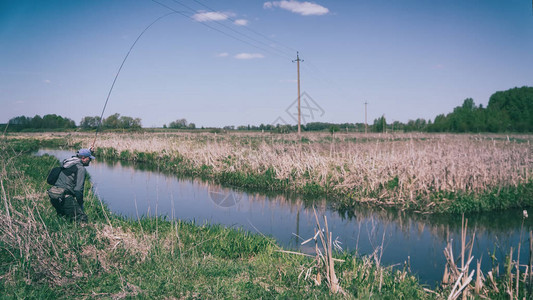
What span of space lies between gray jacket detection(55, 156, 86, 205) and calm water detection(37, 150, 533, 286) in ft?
3.52

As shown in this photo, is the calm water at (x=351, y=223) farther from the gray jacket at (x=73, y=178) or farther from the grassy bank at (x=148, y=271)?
the gray jacket at (x=73, y=178)

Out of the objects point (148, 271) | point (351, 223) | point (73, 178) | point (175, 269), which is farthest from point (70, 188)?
point (351, 223)

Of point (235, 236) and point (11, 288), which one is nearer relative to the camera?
point (11, 288)

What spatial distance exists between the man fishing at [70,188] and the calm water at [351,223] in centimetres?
107

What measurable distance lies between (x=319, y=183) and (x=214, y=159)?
6.47m

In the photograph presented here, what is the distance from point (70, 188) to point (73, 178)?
7.6 inches

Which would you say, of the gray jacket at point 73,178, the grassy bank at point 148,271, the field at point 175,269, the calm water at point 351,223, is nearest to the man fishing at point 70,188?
the gray jacket at point 73,178

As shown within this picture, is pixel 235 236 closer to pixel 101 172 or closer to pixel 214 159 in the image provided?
pixel 214 159

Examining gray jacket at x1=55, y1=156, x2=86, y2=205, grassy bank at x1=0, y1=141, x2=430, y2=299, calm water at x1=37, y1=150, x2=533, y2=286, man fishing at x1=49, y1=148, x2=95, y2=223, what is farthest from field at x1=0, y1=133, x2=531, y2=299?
calm water at x1=37, y1=150, x2=533, y2=286

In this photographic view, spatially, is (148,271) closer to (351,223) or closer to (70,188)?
(70,188)

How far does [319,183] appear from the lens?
446 inches

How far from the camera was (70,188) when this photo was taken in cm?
589

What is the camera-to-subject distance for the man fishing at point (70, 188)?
582cm

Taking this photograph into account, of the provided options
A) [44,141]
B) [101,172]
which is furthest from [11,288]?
[44,141]
